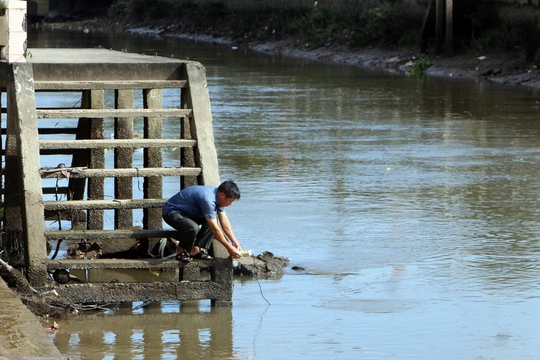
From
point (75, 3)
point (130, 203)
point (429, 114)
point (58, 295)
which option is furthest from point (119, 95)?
point (75, 3)

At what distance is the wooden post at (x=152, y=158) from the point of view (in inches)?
389

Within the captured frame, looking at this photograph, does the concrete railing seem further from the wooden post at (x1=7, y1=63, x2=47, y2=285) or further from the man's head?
the man's head

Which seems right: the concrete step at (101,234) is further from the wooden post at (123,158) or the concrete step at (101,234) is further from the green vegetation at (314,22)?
the green vegetation at (314,22)

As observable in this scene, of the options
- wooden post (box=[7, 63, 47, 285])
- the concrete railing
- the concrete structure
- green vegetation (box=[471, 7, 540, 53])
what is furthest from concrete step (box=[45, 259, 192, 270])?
green vegetation (box=[471, 7, 540, 53])

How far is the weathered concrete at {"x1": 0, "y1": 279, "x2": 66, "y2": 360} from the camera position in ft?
19.7

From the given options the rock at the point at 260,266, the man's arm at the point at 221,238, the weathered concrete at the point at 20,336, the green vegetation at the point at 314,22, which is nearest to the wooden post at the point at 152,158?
the rock at the point at 260,266

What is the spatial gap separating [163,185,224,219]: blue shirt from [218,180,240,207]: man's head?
0.27 feet

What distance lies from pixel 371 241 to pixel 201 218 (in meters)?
2.57

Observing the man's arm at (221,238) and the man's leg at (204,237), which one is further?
the man's leg at (204,237)

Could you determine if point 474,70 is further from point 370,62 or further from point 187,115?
point 187,115

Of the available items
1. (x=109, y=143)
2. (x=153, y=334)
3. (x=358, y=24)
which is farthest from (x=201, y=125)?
(x=358, y=24)

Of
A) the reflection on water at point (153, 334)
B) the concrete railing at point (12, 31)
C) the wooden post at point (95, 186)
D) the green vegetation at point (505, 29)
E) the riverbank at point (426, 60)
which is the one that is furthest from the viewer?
the green vegetation at point (505, 29)

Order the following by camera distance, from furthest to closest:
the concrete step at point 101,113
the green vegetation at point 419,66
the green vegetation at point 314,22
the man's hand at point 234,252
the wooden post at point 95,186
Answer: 1. the green vegetation at point 314,22
2. the green vegetation at point 419,66
3. the wooden post at point 95,186
4. the concrete step at point 101,113
5. the man's hand at point 234,252

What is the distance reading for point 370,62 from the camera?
33375 mm
